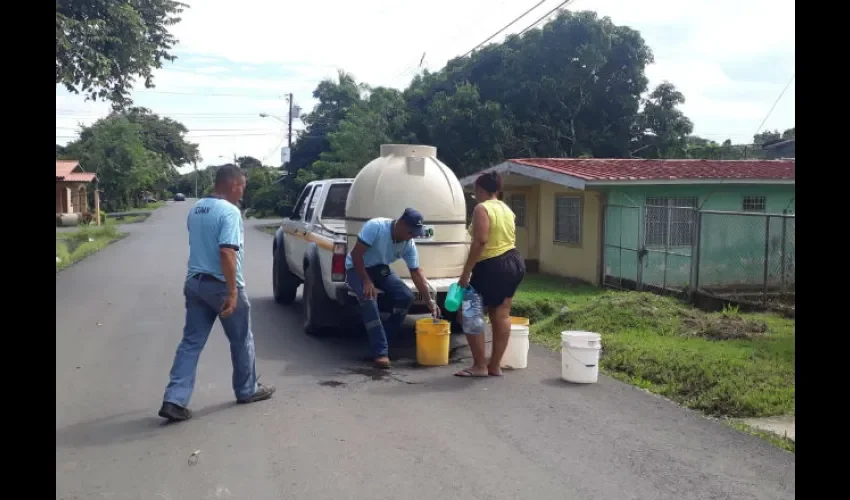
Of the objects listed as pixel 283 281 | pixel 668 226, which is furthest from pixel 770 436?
pixel 668 226

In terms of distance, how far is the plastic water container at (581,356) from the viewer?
735 centimetres

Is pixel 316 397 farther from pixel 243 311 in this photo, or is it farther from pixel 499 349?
pixel 499 349

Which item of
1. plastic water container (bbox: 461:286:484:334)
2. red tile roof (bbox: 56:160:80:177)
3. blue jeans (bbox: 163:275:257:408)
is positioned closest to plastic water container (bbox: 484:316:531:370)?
plastic water container (bbox: 461:286:484:334)

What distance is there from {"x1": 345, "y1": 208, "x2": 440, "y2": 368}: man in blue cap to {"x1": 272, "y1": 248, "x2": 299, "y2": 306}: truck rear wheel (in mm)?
4288

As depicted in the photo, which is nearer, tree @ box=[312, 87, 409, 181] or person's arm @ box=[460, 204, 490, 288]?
person's arm @ box=[460, 204, 490, 288]

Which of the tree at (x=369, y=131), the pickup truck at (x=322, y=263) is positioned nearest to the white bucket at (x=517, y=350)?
the pickup truck at (x=322, y=263)

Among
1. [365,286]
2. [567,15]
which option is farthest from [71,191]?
[365,286]

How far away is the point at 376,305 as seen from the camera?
802cm

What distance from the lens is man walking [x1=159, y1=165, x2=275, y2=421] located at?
5.98 m

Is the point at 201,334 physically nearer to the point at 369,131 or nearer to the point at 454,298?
the point at 454,298

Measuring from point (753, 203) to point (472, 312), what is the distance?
11.1 meters

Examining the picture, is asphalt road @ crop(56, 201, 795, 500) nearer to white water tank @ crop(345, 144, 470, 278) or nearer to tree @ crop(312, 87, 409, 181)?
white water tank @ crop(345, 144, 470, 278)
